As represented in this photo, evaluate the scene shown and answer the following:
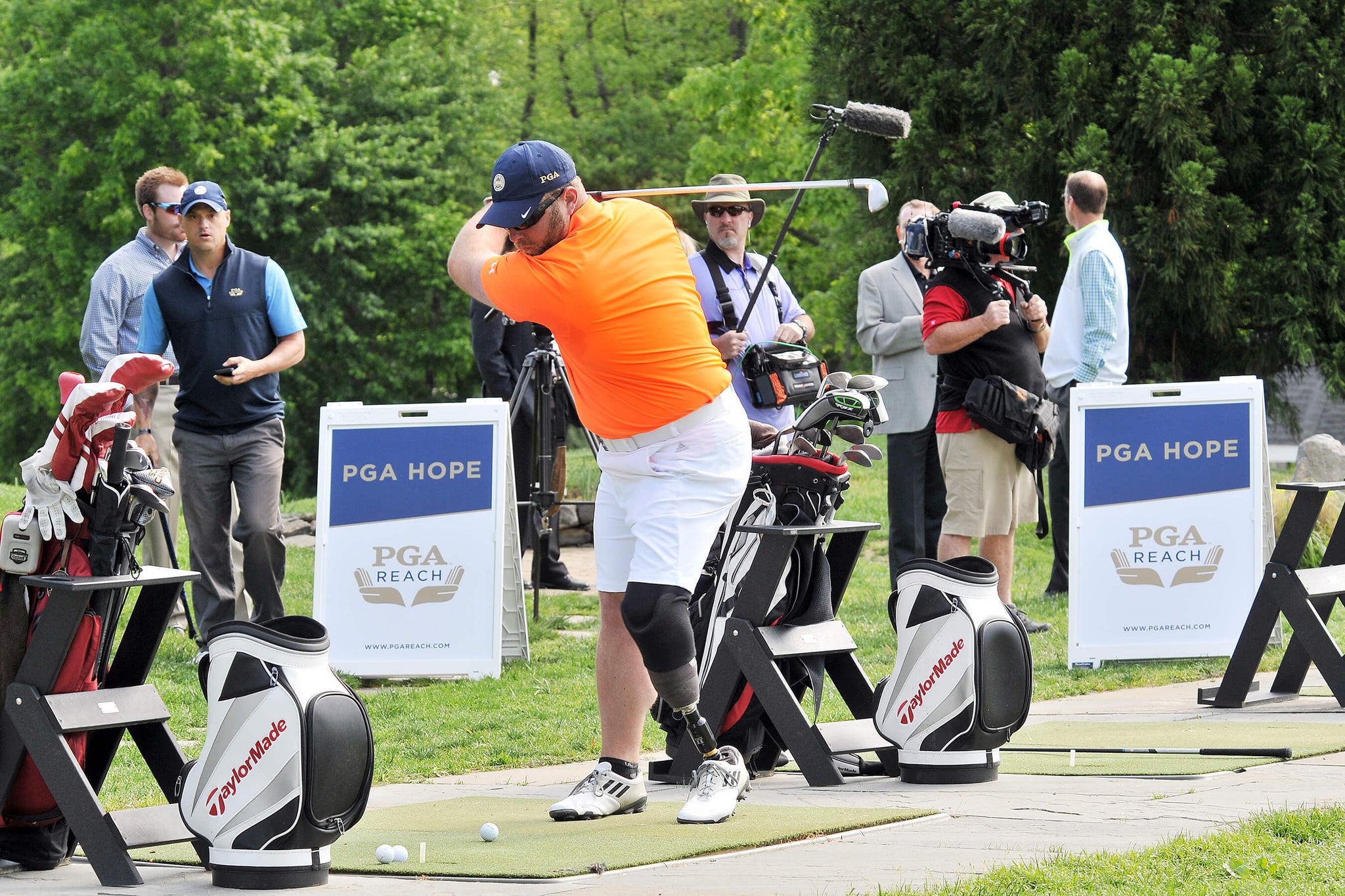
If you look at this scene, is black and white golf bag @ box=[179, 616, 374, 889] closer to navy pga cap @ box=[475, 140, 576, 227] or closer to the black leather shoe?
navy pga cap @ box=[475, 140, 576, 227]

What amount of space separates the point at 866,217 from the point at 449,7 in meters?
23.5

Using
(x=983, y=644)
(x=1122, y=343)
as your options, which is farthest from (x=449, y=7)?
(x=983, y=644)

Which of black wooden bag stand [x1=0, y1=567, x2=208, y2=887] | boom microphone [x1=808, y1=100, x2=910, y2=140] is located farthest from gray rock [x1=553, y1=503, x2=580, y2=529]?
black wooden bag stand [x1=0, y1=567, x2=208, y2=887]

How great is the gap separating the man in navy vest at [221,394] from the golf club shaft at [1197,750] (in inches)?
144

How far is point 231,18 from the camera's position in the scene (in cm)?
3088

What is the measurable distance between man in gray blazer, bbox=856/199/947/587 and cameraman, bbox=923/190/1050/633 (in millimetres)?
1029

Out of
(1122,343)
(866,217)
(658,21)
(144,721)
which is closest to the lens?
(144,721)

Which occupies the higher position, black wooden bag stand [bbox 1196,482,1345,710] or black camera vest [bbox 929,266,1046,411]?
black camera vest [bbox 929,266,1046,411]

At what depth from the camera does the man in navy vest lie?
24.9 feet

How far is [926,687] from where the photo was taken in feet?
17.5

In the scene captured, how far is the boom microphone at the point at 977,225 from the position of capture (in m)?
7.28

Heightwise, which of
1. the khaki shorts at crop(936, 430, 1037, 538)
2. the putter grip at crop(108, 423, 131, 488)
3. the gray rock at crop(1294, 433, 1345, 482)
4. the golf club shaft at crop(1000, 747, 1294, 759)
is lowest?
the gray rock at crop(1294, 433, 1345, 482)

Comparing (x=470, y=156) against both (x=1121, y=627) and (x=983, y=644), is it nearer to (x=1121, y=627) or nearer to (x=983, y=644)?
(x=1121, y=627)

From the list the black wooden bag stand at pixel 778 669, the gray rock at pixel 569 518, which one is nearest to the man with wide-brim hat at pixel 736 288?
the black wooden bag stand at pixel 778 669
